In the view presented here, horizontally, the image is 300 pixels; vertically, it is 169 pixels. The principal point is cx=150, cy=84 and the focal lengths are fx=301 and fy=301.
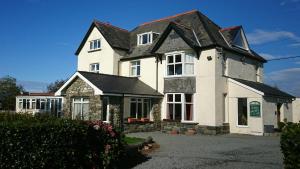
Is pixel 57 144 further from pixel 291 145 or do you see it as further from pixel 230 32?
pixel 230 32

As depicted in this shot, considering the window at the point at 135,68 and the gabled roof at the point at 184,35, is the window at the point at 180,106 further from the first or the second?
the window at the point at 135,68

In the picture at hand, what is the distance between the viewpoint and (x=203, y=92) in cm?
2162

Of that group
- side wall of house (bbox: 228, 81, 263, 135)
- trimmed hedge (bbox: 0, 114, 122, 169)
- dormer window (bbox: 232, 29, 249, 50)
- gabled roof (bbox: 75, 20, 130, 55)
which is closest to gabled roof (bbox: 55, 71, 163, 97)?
gabled roof (bbox: 75, 20, 130, 55)

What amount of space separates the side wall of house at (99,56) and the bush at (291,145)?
69.6ft

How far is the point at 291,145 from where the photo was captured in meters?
6.92

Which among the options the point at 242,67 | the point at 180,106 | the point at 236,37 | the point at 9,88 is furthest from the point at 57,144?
the point at 9,88

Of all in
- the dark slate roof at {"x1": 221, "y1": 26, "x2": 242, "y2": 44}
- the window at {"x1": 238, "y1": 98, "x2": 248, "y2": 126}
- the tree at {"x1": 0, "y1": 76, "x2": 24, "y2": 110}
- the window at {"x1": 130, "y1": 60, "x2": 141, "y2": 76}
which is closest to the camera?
the window at {"x1": 238, "y1": 98, "x2": 248, "y2": 126}

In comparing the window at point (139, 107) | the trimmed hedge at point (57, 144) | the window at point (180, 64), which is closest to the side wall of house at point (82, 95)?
the window at point (139, 107)

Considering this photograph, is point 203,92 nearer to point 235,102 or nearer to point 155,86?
point 235,102

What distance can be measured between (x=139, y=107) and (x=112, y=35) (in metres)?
8.48

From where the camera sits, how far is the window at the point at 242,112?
22.0 m

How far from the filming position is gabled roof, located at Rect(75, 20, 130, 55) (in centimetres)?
2780

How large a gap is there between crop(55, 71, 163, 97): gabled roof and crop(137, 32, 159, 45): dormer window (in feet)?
12.9

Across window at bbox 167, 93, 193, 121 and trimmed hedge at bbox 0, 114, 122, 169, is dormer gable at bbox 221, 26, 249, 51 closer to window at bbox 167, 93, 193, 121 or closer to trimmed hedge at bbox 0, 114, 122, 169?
window at bbox 167, 93, 193, 121
